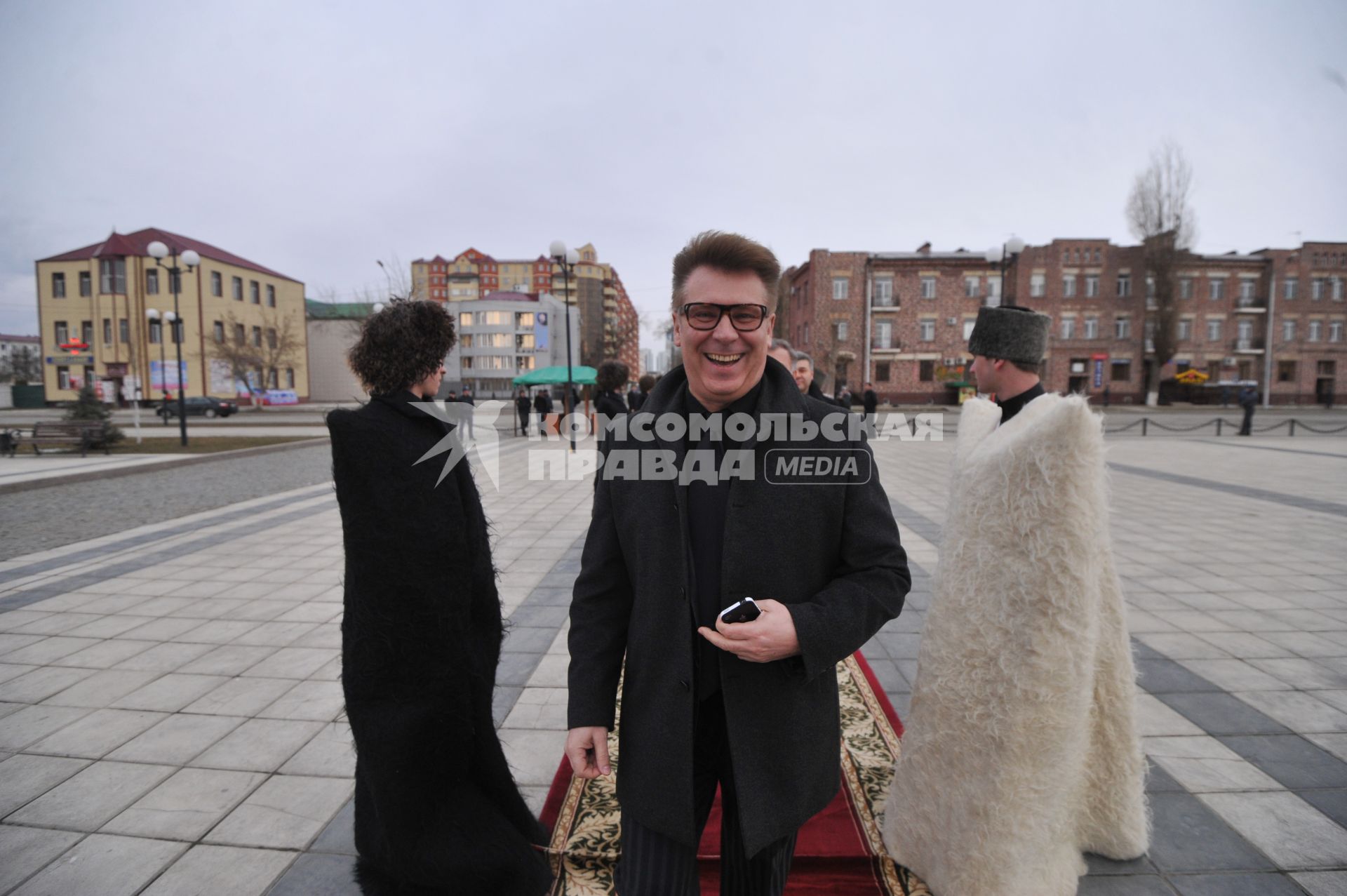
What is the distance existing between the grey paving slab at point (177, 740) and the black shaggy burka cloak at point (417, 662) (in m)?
1.48

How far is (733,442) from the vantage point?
145 cm

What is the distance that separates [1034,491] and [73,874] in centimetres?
340

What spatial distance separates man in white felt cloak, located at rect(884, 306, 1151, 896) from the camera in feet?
5.60

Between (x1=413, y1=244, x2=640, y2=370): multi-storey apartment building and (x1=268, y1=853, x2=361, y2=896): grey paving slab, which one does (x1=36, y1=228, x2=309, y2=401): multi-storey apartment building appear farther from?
(x1=268, y1=853, x2=361, y2=896): grey paving slab

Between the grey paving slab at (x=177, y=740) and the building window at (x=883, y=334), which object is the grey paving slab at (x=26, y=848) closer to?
the grey paving slab at (x=177, y=740)

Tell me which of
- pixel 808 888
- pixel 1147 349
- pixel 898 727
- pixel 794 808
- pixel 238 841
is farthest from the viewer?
pixel 1147 349

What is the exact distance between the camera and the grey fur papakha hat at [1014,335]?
7.54ft

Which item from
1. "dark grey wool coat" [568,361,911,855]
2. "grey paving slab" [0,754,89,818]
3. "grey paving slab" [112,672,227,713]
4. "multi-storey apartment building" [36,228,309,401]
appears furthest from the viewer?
"multi-storey apartment building" [36,228,309,401]

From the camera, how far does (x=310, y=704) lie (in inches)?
131

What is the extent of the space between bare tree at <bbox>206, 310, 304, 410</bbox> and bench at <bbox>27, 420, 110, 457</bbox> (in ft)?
95.2

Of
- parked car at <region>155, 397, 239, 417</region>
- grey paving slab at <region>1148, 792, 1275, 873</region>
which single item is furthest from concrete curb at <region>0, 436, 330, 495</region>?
parked car at <region>155, 397, 239, 417</region>

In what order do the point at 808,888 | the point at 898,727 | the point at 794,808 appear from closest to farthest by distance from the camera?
the point at 794,808
the point at 808,888
the point at 898,727

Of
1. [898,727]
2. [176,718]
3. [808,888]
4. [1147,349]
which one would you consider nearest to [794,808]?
[808,888]

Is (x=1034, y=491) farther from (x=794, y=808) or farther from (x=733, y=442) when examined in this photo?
(x=794, y=808)
